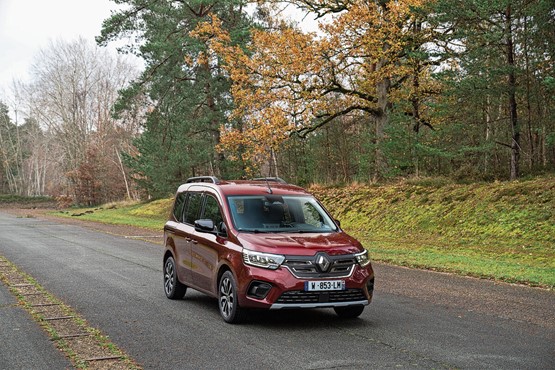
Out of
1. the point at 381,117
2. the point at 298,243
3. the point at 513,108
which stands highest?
the point at 381,117

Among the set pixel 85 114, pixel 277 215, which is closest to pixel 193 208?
pixel 277 215

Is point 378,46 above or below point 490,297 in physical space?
above

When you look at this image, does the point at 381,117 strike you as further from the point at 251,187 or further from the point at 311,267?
the point at 311,267

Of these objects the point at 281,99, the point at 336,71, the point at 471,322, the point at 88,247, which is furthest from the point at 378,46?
the point at 471,322

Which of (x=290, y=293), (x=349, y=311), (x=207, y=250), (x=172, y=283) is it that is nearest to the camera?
(x=290, y=293)

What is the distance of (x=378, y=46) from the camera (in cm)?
2931

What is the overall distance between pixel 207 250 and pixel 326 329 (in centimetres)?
217

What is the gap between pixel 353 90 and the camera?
32469 mm

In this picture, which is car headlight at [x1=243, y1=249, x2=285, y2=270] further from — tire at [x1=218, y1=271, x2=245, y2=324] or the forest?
the forest

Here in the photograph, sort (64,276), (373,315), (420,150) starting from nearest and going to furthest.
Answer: (373,315) < (64,276) < (420,150)

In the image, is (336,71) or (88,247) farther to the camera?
(336,71)

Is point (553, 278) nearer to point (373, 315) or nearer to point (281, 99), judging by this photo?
point (373, 315)

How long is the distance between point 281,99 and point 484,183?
10.7 metres

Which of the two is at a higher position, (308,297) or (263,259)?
(263,259)
